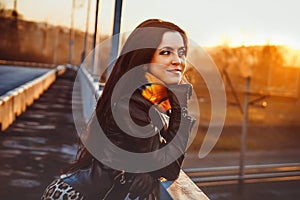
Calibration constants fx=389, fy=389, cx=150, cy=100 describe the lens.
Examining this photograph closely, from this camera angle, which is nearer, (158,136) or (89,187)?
(158,136)

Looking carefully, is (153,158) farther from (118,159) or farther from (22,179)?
(22,179)

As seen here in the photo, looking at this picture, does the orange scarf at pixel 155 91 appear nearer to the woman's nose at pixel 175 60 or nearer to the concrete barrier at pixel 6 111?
the woman's nose at pixel 175 60

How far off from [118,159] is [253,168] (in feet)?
53.6

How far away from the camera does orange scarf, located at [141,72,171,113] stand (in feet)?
5.61

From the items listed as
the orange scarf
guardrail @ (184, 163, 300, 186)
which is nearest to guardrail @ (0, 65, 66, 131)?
guardrail @ (184, 163, 300, 186)

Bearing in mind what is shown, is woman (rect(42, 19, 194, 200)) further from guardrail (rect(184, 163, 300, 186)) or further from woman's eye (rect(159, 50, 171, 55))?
guardrail (rect(184, 163, 300, 186))

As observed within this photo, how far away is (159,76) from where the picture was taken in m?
1.75

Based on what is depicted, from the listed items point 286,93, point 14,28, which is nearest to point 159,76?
point 286,93

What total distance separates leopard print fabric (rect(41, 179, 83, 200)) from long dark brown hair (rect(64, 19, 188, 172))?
189mm

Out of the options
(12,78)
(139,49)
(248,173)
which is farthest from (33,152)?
(12,78)

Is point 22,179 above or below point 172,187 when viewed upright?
below

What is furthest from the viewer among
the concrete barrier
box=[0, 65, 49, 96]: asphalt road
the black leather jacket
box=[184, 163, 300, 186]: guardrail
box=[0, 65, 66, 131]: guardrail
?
box=[0, 65, 49, 96]: asphalt road

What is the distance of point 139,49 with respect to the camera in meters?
1.74

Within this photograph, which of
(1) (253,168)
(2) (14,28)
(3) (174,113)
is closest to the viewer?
(3) (174,113)
